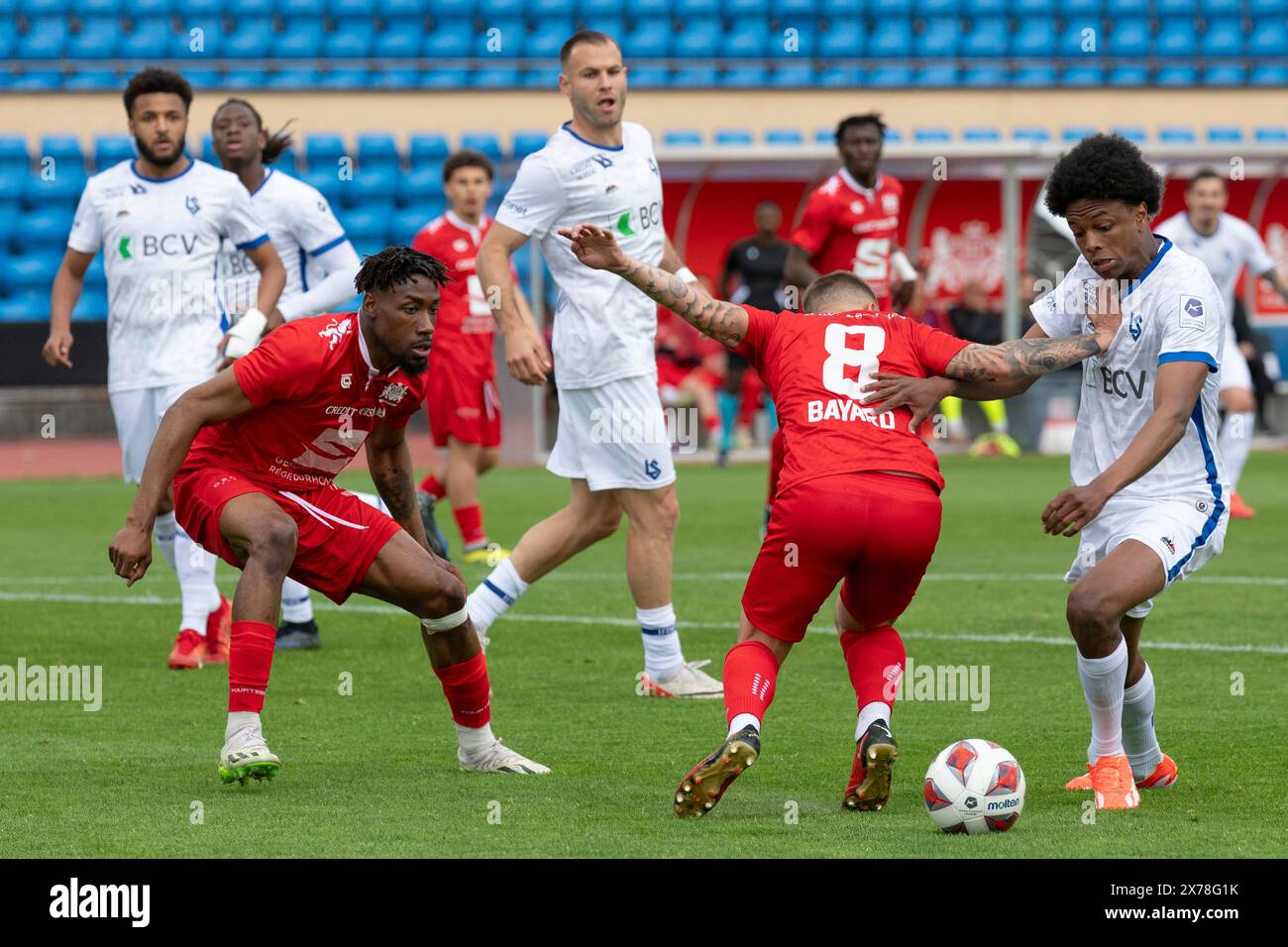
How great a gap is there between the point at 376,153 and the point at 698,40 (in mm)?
4480

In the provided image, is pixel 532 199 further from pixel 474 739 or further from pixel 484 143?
pixel 484 143

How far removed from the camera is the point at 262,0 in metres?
24.5

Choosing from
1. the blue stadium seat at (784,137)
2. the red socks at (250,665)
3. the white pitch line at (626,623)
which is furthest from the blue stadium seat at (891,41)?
the red socks at (250,665)

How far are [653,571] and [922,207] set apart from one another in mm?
15666

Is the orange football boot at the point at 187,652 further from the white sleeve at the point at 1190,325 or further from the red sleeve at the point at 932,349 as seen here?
the white sleeve at the point at 1190,325

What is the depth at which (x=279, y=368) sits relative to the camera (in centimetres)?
575

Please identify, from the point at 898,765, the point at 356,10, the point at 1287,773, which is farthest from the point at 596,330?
the point at 356,10

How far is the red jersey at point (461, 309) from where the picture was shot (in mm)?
12492

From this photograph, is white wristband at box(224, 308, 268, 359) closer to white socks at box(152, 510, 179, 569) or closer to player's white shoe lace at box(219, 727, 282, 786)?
white socks at box(152, 510, 179, 569)

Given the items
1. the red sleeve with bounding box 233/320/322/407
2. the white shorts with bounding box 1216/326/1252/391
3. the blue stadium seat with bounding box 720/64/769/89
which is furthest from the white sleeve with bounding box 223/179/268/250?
the blue stadium seat with bounding box 720/64/769/89

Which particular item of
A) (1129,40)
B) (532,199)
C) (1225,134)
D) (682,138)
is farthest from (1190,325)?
(1129,40)

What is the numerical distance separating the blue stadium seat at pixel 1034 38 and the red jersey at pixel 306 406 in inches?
802

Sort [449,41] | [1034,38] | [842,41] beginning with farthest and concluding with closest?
[1034,38] → [842,41] → [449,41]

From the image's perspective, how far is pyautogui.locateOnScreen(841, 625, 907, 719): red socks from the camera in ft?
17.7
